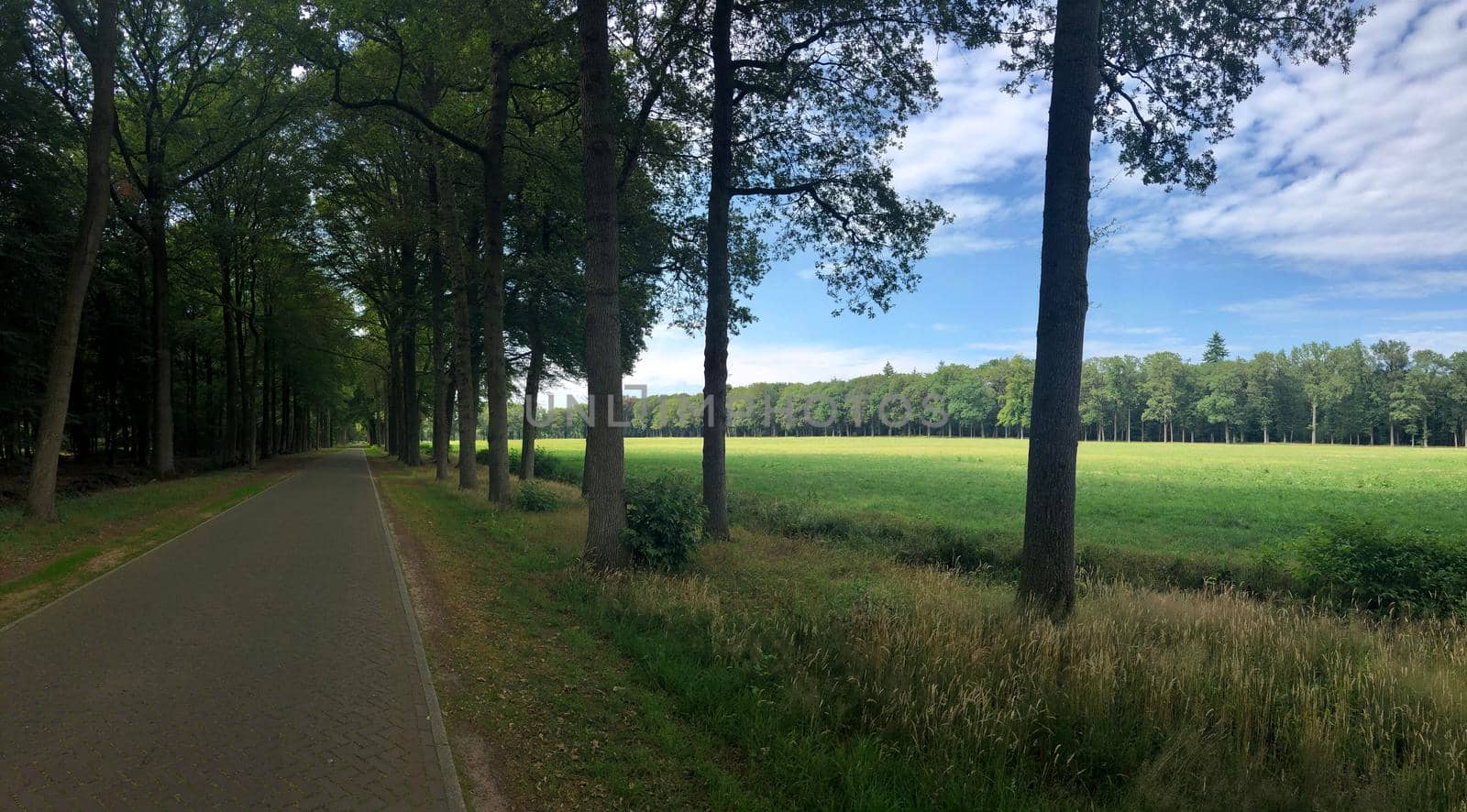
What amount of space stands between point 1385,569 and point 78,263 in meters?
23.2

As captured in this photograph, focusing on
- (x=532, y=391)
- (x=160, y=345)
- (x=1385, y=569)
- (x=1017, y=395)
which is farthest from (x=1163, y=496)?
(x=1017, y=395)

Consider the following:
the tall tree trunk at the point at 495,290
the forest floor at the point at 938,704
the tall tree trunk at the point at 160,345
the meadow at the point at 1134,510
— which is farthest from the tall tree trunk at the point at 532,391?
the forest floor at the point at 938,704

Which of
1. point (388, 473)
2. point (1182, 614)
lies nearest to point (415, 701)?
point (1182, 614)

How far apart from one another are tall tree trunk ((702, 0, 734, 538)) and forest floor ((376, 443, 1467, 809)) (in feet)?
14.5

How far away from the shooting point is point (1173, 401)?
344 ft

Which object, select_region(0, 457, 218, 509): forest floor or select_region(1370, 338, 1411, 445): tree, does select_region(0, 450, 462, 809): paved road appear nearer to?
select_region(0, 457, 218, 509): forest floor

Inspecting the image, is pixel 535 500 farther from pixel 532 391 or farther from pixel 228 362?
pixel 228 362

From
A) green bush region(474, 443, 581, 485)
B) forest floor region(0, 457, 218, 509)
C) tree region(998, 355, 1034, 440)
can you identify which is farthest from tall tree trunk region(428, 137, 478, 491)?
tree region(998, 355, 1034, 440)

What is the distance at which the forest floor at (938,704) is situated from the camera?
3.81 m

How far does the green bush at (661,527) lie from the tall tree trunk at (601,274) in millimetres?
210

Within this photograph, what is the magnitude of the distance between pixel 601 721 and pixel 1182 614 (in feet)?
21.4

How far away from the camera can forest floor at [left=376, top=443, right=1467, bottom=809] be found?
3807mm

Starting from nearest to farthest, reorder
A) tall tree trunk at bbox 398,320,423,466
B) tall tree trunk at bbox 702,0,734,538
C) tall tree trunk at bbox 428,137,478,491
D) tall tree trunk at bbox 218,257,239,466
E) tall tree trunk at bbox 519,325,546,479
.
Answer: tall tree trunk at bbox 702,0,734,538 < tall tree trunk at bbox 428,137,478,491 < tall tree trunk at bbox 519,325,546,479 < tall tree trunk at bbox 218,257,239,466 < tall tree trunk at bbox 398,320,423,466

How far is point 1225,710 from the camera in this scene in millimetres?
4645
